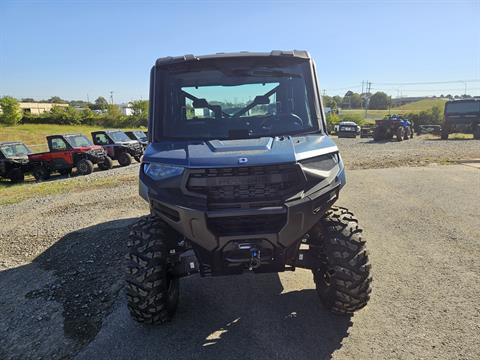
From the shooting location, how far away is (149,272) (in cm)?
327

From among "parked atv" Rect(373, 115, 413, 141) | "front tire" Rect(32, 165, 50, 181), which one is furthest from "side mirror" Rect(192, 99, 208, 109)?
"parked atv" Rect(373, 115, 413, 141)

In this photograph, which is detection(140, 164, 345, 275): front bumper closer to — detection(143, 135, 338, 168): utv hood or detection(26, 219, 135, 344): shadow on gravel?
detection(143, 135, 338, 168): utv hood

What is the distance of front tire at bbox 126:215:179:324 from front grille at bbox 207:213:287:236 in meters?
0.63

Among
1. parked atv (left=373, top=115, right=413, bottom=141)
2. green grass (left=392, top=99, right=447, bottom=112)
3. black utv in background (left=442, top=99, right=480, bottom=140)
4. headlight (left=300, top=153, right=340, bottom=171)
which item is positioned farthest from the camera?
green grass (left=392, top=99, right=447, bottom=112)

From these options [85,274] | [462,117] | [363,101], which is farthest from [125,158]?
[363,101]

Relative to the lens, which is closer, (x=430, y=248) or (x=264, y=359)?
(x=264, y=359)

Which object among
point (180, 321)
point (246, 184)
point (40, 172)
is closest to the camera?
point (246, 184)

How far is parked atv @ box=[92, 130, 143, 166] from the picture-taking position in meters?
18.7

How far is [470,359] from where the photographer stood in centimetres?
300

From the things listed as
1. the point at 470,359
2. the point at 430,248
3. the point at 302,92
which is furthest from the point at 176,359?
the point at 430,248

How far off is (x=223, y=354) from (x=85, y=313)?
1627mm

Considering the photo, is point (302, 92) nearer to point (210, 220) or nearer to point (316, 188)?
point (316, 188)

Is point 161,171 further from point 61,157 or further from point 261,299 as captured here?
point 61,157

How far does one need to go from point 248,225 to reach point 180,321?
1.32 metres
